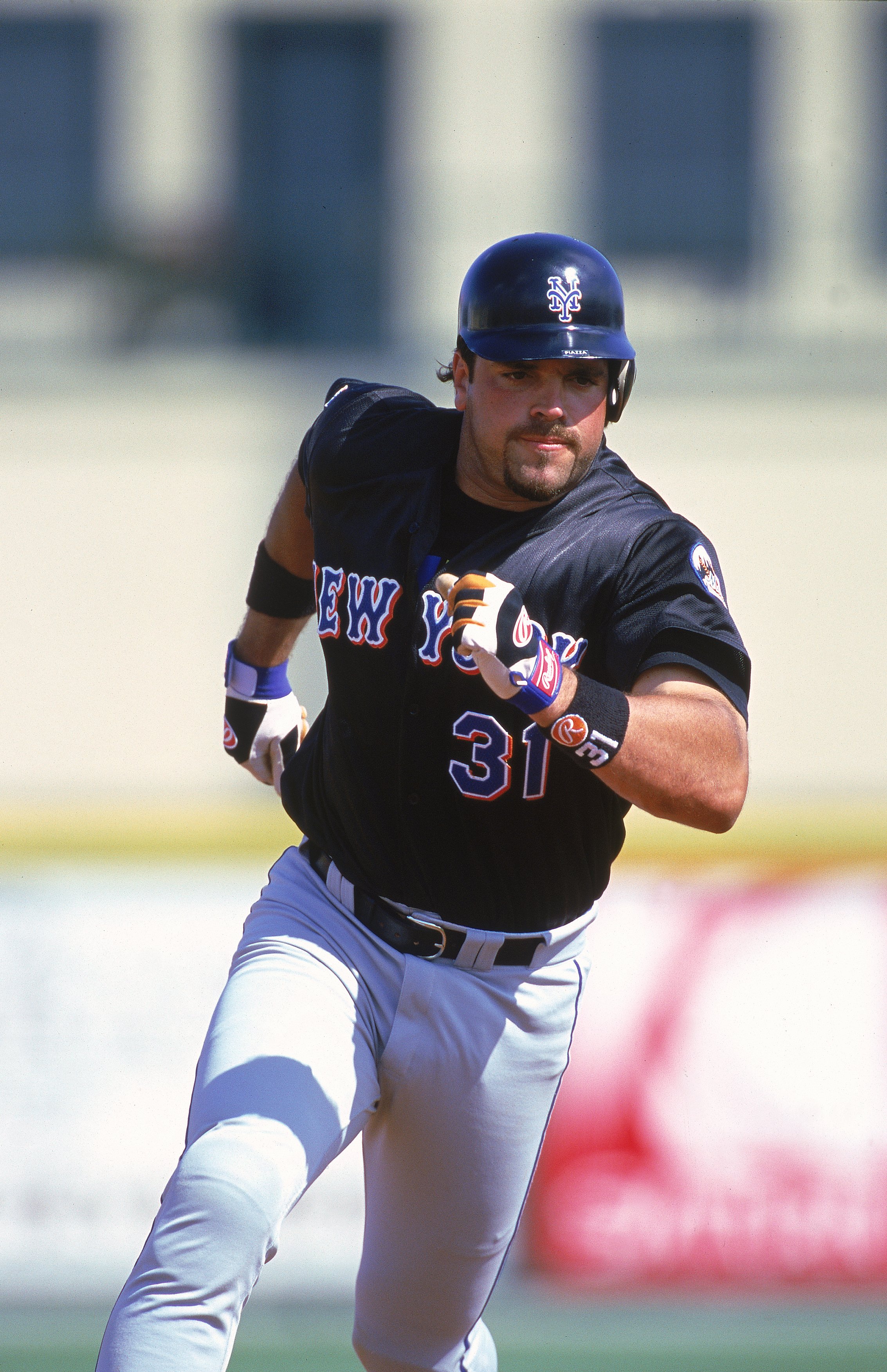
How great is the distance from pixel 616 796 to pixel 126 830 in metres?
2.62

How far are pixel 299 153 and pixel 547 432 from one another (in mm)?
9912

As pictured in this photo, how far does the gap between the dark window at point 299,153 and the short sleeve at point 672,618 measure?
28.0ft

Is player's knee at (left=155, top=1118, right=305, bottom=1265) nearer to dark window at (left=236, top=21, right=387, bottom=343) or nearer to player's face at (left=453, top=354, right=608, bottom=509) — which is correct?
player's face at (left=453, top=354, right=608, bottom=509)

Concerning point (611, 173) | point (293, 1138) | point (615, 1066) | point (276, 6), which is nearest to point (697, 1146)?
point (615, 1066)

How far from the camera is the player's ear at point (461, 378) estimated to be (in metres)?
2.93

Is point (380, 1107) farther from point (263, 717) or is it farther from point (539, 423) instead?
point (539, 423)

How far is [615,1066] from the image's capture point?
496cm

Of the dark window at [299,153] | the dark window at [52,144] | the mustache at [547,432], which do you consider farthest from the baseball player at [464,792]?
the dark window at [52,144]

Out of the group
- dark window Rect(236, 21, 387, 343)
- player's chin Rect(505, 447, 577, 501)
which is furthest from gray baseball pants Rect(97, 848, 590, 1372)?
dark window Rect(236, 21, 387, 343)

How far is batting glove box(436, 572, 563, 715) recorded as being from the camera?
2.36 meters

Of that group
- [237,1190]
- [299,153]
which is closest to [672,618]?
[237,1190]

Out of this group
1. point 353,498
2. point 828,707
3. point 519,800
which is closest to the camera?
point 519,800

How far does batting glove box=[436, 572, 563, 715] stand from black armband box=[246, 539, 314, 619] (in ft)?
3.67

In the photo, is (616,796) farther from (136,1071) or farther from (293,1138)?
(136,1071)
